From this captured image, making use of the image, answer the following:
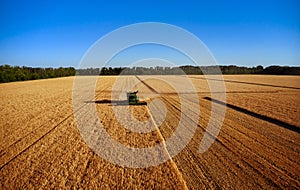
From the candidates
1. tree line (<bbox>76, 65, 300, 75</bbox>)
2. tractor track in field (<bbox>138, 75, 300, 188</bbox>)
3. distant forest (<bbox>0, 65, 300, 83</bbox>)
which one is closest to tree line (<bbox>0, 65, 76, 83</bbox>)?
distant forest (<bbox>0, 65, 300, 83</bbox>)

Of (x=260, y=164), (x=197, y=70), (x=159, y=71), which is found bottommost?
(x=159, y=71)

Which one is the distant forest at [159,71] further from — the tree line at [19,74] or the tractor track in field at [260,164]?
the tractor track in field at [260,164]

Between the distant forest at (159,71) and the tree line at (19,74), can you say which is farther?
the distant forest at (159,71)

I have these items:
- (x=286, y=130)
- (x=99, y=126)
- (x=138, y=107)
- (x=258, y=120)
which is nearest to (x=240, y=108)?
(x=258, y=120)

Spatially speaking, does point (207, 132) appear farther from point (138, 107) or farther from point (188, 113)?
point (138, 107)

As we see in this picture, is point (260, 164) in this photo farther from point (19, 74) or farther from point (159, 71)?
point (159, 71)

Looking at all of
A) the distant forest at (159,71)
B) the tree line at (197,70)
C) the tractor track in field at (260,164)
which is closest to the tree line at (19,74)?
the distant forest at (159,71)

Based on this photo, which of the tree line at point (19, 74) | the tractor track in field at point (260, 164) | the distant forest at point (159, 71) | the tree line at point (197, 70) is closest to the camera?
the tractor track in field at point (260, 164)

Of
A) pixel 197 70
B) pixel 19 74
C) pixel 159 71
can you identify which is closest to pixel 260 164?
pixel 19 74

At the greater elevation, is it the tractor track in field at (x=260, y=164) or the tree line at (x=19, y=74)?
the tractor track in field at (x=260, y=164)

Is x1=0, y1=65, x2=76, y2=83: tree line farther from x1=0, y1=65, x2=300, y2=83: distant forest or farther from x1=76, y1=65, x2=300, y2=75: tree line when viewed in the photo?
x1=76, y1=65, x2=300, y2=75: tree line

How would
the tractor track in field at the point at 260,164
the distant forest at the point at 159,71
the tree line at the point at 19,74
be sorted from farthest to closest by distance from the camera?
the distant forest at the point at 159,71
the tree line at the point at 19,74
the tractor track in field at the point at 260,164
